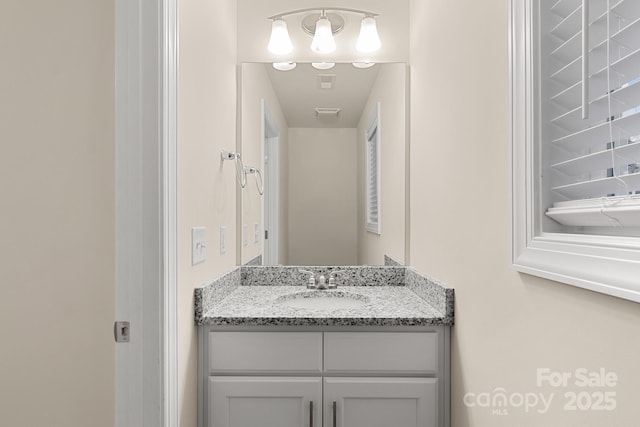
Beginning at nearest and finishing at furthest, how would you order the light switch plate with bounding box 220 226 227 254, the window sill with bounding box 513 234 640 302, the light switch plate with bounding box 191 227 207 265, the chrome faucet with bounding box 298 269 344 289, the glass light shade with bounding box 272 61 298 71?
the window sill with bounding box 513 234 640 302, the light switch plate with bounding box 191 227 207 265, the light switch plate with bounding box 220 226 227 254, the chrome faucet with bounding box 298 269 344 289, the glass light shade with bounding box 272 61 298 71

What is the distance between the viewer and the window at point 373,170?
78.2 inches

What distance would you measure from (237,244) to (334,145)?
710mm

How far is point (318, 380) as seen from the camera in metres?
1.36

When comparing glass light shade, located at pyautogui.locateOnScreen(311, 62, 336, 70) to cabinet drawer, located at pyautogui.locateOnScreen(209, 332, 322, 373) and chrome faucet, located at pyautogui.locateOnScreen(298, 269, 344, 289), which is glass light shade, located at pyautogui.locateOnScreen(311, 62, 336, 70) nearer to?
chrome faucet, located at pyautogui.locateOnScreen(298, 269, 344, 289)

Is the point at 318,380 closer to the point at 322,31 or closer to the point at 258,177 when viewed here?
the point at 258,177

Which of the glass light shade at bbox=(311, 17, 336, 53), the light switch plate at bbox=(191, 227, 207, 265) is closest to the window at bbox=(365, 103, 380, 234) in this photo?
the glass light shade at bbox=(311, 17, 336, 53)

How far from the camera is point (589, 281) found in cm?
67

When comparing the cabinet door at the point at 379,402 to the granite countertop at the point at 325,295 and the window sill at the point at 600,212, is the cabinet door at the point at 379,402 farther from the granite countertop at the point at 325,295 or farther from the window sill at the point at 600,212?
the window sill at the point at 600,212

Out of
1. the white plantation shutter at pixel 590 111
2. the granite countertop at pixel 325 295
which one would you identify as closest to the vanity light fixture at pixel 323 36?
the granite countertop at pixel 325 295

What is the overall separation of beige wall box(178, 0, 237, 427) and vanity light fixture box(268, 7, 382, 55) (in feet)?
0.79

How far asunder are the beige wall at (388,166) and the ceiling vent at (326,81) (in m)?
0.21

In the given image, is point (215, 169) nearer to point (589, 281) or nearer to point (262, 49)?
point (262, 49)

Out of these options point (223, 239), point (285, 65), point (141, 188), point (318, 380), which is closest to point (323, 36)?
point (285, 65)

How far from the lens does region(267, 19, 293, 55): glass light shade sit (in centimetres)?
195
